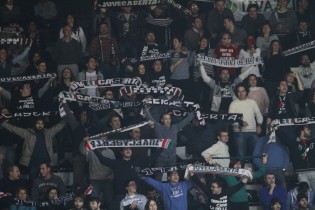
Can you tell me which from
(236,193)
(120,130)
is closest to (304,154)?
(236,193)

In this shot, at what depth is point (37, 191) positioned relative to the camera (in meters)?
18.2

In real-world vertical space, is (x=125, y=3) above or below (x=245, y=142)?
above

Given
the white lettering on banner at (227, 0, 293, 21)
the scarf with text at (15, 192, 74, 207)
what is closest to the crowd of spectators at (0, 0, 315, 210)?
the scarf with text at (15, 192, 74, 207)

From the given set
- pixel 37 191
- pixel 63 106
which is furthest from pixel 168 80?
pixel 37 191

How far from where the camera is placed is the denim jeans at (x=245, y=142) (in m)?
19.1

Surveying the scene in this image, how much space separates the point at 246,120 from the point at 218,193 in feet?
6.41

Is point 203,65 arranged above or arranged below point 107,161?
above

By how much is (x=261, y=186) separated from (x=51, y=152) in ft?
13.1

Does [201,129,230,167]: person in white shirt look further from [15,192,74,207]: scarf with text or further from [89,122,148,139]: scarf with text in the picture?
[15,192,74,207]: scarf with text

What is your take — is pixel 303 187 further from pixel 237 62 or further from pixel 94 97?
pixel 94 97

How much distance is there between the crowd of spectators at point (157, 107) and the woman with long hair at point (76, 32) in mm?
33

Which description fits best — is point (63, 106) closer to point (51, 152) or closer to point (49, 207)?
point (51, 152)

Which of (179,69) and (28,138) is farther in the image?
(179,69)

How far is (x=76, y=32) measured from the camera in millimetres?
21047
